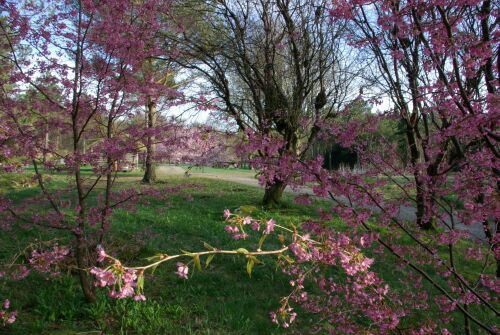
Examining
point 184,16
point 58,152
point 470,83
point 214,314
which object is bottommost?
point 214,314

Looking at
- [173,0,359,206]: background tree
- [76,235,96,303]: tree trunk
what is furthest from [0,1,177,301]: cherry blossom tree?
[173,0,359,206]: background tree

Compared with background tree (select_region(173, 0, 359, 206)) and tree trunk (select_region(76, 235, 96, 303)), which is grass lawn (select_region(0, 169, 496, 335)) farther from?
background tree (select_region(173, 0, 359, 206))

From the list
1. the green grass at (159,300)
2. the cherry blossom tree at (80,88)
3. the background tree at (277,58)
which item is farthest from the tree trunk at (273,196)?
the cherry blossom tree at (80,88)

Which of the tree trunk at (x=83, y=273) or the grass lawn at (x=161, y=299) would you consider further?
the tree trunk at (x=83, y=273)

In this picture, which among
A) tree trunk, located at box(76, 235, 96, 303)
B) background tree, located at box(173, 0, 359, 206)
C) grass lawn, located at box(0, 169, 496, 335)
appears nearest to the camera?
grass lawn, located at box(0, 169, 496, 335)

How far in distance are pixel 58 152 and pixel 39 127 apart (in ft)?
1.42

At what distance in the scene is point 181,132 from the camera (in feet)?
15.5

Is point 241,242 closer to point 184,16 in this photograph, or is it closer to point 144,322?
point 144,322

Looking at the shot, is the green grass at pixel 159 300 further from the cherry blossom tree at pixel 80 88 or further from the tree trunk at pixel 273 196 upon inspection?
the tree trunk at pixel 273 196

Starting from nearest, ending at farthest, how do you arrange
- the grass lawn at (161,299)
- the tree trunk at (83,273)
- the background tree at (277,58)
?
the grass lawn at (161,299), the tree trunk at (83,273), the background tree at (277,58)

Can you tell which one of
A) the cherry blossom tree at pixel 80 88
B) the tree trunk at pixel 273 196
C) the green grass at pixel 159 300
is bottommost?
the green grass at pixel 159 300

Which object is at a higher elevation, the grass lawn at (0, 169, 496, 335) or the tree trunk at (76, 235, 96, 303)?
the tree trunk at (76, 235, 96, 303)

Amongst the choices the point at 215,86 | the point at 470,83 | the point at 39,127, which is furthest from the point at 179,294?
the point at 215,86

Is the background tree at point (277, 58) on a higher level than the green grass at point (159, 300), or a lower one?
higher
